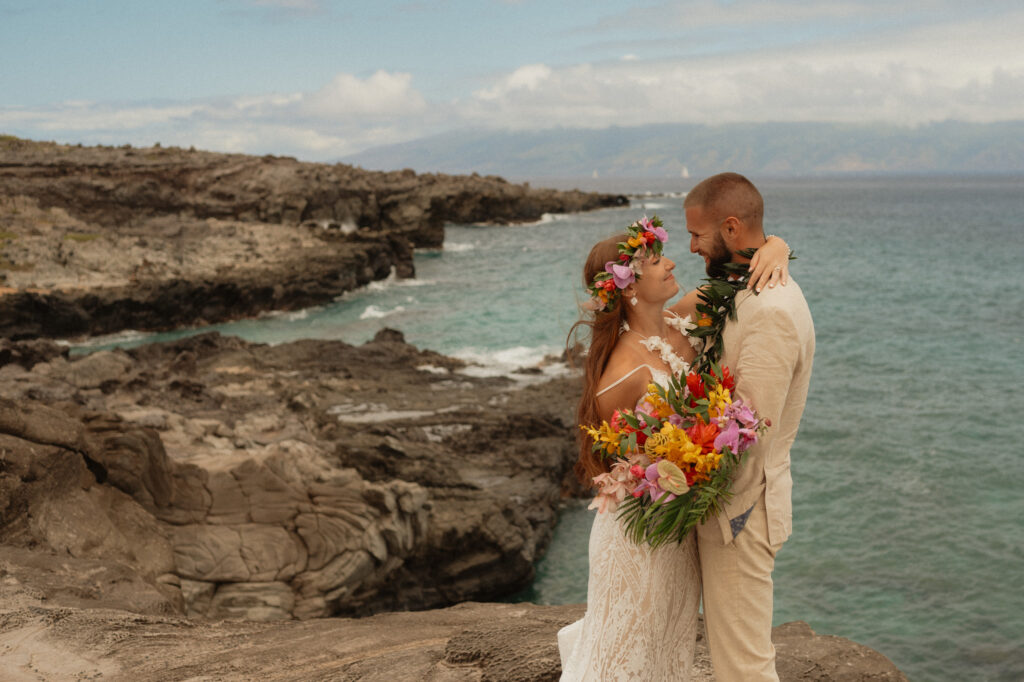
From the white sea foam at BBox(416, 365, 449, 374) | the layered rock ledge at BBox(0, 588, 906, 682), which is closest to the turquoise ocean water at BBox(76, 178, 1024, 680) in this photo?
the white sea foam at BBox(416, 365, 449, 374)

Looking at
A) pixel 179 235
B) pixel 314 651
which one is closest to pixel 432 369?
pixel 314 651

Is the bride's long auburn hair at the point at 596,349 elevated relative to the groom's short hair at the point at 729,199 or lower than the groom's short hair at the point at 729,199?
lower

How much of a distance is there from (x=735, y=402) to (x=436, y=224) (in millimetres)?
73800

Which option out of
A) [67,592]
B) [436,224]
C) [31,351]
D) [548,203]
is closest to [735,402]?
[67,592]

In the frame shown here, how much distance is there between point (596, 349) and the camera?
4.64 metres

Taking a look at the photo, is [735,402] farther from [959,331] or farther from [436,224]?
[436,224]

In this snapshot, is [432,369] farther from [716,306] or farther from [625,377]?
[716,306]

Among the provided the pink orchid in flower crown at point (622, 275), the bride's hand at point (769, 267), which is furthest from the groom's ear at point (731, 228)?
the pink orchid in flower crown at point (622, 275)

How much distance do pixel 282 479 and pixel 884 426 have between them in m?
18.4

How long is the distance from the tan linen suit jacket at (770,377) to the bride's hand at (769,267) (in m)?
0.04

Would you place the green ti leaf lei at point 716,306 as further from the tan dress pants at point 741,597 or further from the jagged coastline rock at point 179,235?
the jagged coastline rock at point 179,235

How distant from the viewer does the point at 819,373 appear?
29.2 m

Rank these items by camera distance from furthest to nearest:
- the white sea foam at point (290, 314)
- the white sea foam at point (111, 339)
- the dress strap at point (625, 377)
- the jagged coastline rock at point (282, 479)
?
the white sea foam at point (290, 314) → the white sea foam at point (111, 339) → the jagged coastline rock at point (282, 479) → the dress strap at point (625, 377)

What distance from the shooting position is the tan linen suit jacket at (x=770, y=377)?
12.8ft
